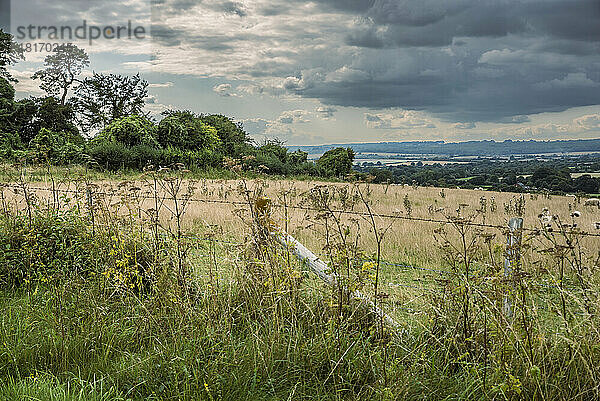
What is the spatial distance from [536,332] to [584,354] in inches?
12.9

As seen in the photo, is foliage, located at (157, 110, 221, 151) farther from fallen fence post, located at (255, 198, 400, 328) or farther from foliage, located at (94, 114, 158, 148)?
fallen fence post, located at (255, 198, 400, 328)

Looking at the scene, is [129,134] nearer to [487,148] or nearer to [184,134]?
[184,134]

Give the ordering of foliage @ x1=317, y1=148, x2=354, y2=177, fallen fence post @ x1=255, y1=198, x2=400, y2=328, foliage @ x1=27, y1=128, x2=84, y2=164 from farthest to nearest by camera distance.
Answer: foliage @ x1=317, y1=148, x2=354, y2=177
foliage @ x1=27, y1=128, x2=84, y2=164
fallen fence post @ x1=255, y1=198, x2=400, y2=328

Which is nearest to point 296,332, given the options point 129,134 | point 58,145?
point 129,134

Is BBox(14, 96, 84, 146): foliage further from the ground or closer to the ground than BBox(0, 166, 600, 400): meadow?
further from the ground

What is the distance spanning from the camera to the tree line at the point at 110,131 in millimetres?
27469

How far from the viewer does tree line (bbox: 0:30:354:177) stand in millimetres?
27469

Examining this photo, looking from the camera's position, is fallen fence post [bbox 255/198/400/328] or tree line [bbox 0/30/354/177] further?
tree line [bbox 0/30/354/177]

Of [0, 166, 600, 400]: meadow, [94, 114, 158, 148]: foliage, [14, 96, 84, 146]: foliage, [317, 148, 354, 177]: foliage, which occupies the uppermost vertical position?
[14, 96, 84, 146]: foliage

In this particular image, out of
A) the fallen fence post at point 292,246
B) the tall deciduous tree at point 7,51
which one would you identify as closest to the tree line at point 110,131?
the tall deciduous tree at point 7,51

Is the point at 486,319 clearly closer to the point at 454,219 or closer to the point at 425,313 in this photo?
the point at 425,313

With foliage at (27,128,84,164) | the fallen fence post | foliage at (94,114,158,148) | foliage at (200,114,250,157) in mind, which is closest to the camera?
the fallen fence post

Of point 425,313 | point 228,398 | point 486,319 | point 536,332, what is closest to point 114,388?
point 228,398

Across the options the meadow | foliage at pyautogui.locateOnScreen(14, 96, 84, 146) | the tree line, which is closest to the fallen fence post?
the meadow
